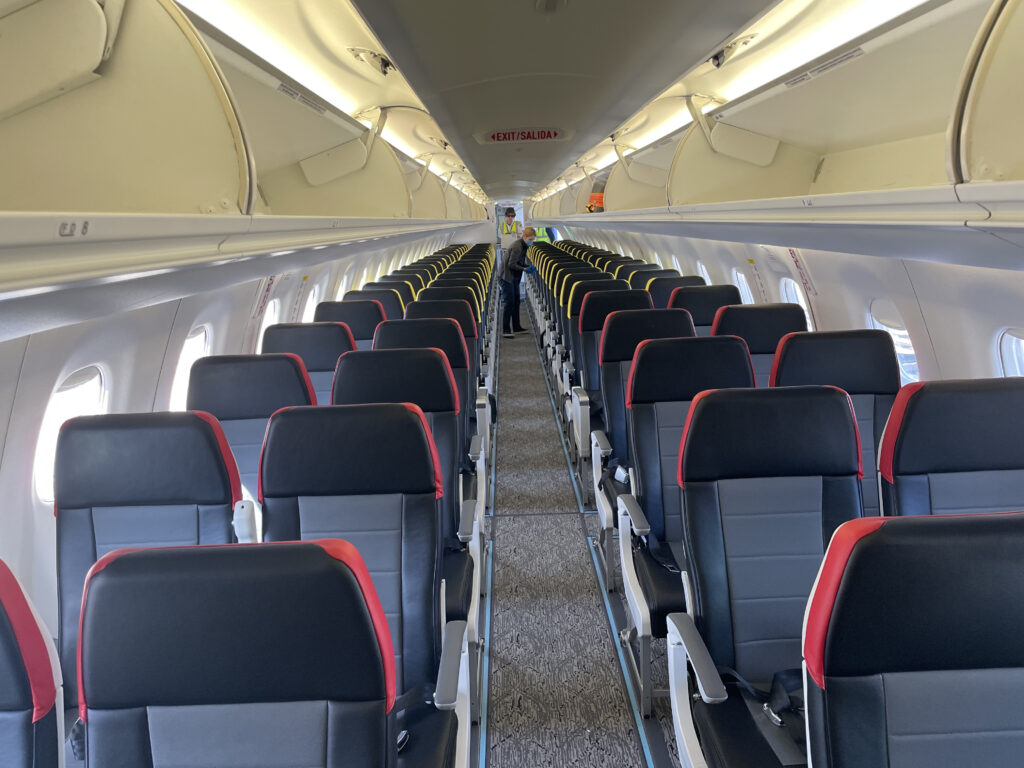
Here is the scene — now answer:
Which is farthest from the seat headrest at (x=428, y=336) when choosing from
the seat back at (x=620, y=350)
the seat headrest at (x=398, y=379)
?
the seat headrest at (x=398, y=379)

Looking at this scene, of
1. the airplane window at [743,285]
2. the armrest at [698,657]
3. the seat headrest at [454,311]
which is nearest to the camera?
the armrest at [698,657]

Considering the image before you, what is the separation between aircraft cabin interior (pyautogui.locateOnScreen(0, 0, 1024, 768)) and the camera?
1.20 metres

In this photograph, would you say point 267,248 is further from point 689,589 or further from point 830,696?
point 830,696

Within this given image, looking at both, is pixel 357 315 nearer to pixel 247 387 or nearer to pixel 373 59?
pixel 373 59

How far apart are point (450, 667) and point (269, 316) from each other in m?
5.24

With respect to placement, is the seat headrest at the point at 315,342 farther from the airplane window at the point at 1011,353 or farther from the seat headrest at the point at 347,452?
the airplane window at the point at 1011,353

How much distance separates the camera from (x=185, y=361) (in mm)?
4484

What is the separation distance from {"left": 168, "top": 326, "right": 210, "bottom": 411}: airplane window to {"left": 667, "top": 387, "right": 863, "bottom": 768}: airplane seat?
130 inches

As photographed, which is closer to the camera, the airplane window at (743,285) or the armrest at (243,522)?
the armrest at (243,522)

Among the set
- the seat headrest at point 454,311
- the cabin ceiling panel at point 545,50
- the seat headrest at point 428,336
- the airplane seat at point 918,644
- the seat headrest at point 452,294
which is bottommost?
the airplane seat at point 918,644

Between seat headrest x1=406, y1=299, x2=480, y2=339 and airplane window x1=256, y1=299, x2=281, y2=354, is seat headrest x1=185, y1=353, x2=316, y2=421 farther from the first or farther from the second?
airplane window x1=256, y1=299, x2=281, y2=354

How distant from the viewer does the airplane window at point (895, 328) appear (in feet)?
15.5

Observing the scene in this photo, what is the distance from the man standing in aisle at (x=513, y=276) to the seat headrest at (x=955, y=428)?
9.40 metres

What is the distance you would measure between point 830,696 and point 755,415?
3.87 ft
